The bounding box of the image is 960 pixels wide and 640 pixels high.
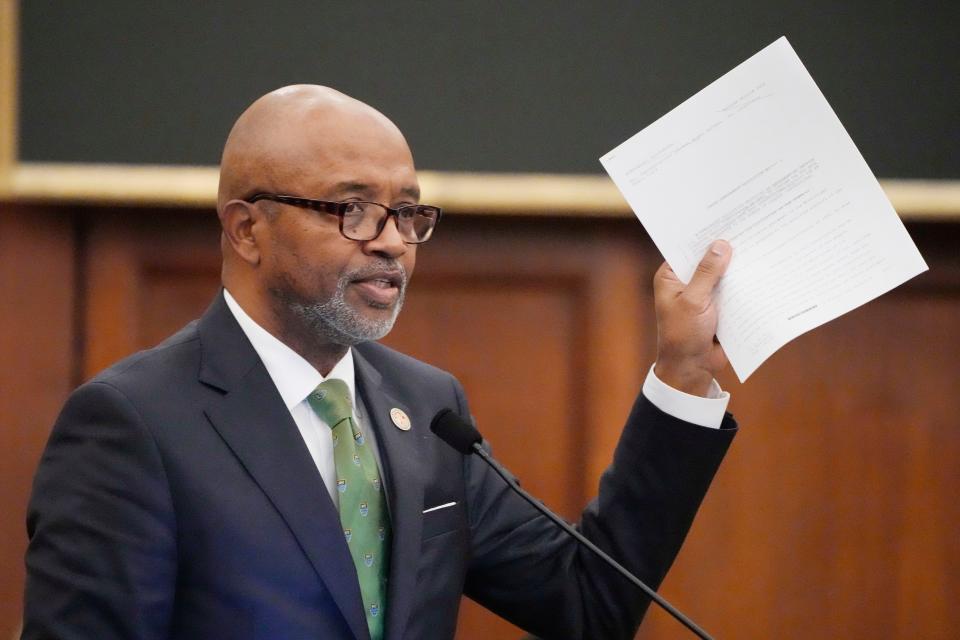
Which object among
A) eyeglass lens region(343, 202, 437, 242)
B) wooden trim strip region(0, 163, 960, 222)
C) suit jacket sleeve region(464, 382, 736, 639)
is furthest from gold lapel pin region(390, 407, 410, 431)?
wooden trim strip region(0, 163, 960, 222)

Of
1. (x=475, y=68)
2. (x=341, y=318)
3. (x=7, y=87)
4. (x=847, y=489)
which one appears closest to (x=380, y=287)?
(x=341, y=318)

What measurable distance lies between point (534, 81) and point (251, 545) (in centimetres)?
115

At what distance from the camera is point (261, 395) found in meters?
1.22

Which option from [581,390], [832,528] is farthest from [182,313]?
[832,528]

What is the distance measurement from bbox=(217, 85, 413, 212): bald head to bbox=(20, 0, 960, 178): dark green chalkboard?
755mm

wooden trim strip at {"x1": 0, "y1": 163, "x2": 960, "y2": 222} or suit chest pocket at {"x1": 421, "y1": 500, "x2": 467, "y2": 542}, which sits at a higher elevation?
wooden trim strip at {"x1": 0, "y1": 163, "x2": 960, "y2": 222}

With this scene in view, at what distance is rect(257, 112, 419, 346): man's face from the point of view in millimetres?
1212

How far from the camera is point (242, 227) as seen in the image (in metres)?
1.26

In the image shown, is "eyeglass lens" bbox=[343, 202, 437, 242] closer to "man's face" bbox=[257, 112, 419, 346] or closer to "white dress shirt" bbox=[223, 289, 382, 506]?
"man's face" bbox=[257, 112, 419, 346]

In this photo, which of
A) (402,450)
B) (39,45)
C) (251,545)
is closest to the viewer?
(251,545)

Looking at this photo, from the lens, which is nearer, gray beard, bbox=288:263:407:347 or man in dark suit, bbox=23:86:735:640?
man in dark suit, bbox=23:86:735:640

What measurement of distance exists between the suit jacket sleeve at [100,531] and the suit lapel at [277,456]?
9cm

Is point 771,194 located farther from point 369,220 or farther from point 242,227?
point 242,227

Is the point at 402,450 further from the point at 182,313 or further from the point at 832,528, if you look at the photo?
the point at 832,528
